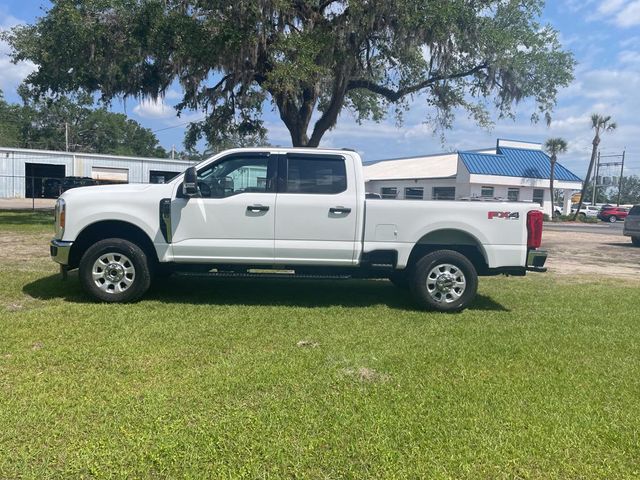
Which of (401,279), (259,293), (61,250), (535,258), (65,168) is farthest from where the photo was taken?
(65,168)

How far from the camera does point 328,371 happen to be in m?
4.63

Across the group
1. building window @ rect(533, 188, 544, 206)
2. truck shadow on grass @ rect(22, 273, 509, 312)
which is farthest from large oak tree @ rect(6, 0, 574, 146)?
building window @ rect(533, 188, 544, 206)

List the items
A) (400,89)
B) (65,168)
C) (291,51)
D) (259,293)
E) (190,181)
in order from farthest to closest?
(65,168) → (400,89) → (291,51) → (259,293) → (190,181)

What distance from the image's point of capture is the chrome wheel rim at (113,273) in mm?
6684

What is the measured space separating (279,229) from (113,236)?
2130 mm

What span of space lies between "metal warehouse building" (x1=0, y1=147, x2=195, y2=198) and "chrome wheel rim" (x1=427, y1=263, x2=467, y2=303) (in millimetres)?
39932

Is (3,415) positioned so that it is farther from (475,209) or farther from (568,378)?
(475,209)

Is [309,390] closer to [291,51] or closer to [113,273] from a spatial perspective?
[113,273]

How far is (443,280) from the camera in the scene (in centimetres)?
701

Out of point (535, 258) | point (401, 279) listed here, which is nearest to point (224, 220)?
point (401, 279)

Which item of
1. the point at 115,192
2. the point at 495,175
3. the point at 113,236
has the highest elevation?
the point at 495,175

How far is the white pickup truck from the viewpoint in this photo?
671cm

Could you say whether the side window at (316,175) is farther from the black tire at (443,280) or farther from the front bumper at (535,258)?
the front bumper at (535,258)

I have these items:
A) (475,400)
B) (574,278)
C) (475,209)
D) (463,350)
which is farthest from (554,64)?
(475,400)
